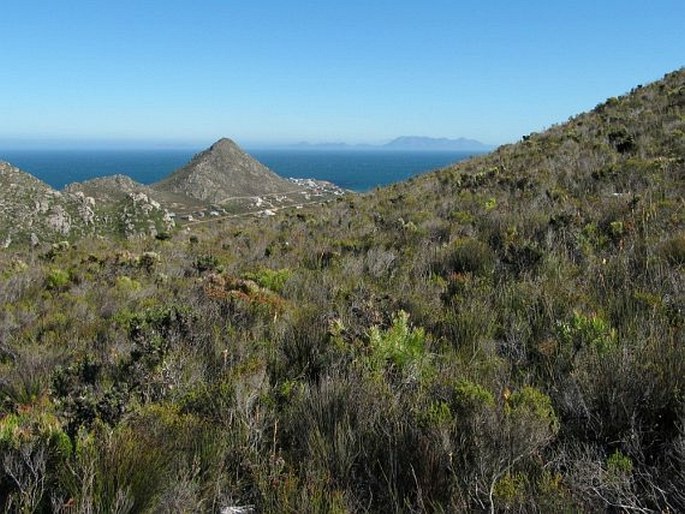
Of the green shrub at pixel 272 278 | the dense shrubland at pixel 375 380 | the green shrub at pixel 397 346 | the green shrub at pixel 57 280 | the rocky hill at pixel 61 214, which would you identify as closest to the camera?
the dense shrubland at pixel 375 380

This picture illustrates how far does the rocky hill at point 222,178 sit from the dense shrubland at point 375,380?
8151 cm

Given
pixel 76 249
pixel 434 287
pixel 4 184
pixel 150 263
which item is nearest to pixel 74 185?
pixel 4 184

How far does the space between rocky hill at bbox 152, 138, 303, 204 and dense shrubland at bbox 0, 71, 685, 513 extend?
81.5m

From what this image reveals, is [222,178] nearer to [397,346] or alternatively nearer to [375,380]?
[397,346]

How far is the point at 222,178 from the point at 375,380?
99.8m

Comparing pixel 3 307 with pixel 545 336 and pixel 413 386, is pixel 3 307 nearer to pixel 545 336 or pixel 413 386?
pixel 413 386

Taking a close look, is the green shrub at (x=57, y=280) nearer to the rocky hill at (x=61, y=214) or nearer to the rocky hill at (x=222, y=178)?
the rocky hill at (x=61, y=214)

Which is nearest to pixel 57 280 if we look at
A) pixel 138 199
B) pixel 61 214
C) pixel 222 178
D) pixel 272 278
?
pixel 272 278

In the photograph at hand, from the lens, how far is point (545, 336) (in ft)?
12.2

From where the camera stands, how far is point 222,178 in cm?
9794

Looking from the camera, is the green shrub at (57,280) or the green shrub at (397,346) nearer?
the green shrub at (397,346)

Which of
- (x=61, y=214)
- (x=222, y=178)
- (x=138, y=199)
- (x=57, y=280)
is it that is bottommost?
(x=61, y=214)

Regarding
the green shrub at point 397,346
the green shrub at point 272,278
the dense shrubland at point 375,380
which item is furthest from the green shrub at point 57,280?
the green shrub at point 397,346

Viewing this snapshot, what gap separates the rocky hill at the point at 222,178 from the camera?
288 ft
